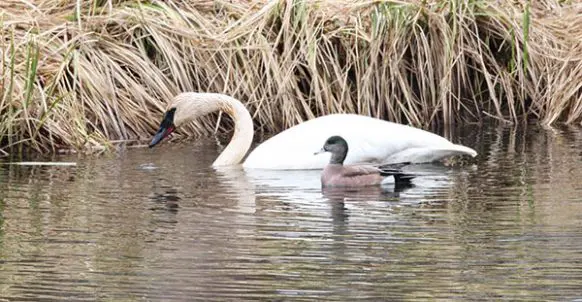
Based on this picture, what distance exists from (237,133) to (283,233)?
391cm

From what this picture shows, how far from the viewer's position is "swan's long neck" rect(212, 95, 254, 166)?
36.7 feet

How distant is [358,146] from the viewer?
10.9m

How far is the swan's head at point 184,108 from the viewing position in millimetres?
11711

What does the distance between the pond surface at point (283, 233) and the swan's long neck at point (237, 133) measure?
253 millimetres

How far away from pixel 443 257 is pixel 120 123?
577 cm

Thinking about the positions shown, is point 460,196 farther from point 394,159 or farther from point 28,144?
point 28,144

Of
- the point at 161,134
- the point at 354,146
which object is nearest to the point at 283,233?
the point at 354,146

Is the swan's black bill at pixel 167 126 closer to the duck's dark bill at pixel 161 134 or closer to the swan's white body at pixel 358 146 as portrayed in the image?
the duck's dark bill at pixel 161 134

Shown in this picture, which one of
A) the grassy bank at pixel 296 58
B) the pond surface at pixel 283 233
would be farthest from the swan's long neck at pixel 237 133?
the grassy bank at pixel 296 58

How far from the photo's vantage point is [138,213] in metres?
8.51

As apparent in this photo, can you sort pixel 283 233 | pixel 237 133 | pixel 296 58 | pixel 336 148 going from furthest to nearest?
1. pixel 296 58
2. pixel 237 133
3. pixel 336 148
4. pixel 283 233

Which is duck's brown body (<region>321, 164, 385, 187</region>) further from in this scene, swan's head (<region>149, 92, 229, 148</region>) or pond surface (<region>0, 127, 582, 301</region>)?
swan's head (<region>149, 92, 229, 148</region>)

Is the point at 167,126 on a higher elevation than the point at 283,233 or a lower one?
higher

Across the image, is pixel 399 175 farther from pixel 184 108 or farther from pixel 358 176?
pixel 184 108
